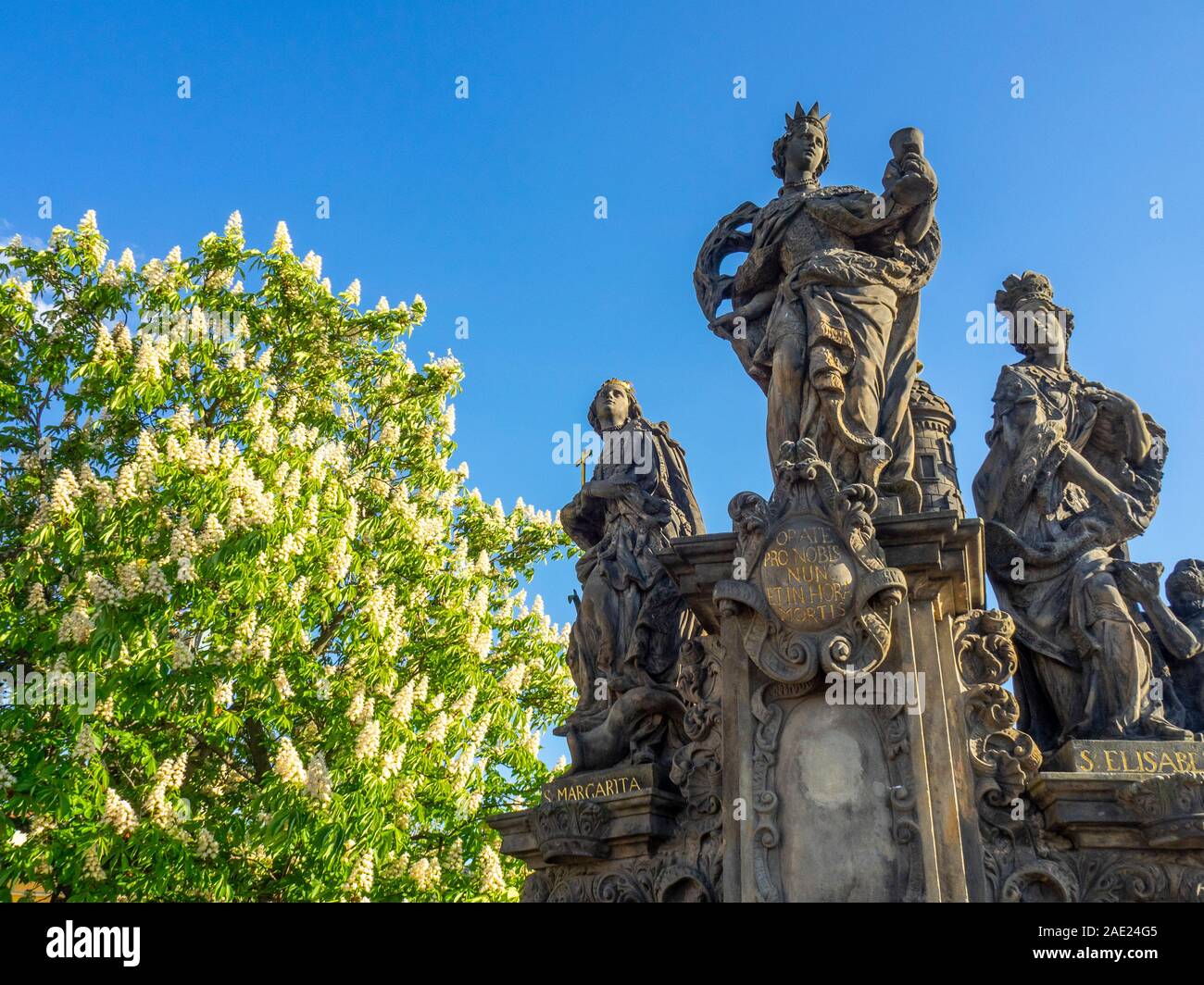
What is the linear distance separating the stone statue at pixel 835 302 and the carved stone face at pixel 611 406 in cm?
131

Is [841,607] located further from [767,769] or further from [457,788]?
[457,788]

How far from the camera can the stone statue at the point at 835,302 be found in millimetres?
8086

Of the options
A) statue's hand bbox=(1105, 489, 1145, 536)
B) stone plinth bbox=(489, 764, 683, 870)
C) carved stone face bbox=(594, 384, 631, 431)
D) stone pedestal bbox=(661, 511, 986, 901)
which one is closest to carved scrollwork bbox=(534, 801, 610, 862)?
stone plinth bbox=(489, 764, 683, 870)

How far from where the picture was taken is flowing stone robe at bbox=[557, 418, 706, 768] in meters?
8.65

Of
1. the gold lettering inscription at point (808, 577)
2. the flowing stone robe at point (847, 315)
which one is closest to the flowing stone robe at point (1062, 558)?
the flowing stone robe at point (847, 315)

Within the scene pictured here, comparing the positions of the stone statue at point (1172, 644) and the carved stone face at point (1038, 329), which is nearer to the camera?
the stone statue at point (1172, 644)

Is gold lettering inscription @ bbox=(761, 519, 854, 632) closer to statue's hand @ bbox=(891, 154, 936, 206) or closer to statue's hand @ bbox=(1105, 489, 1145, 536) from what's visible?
statue's hand @ bbox=(1105, 489, 1145, 536)

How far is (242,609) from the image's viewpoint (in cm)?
1236

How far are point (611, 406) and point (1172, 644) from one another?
478 centimetres

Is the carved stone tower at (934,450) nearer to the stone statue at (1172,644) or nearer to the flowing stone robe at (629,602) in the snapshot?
the stone statue at (1172,644)

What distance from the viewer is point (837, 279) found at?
8.48m

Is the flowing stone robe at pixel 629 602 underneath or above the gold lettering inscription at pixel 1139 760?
above
